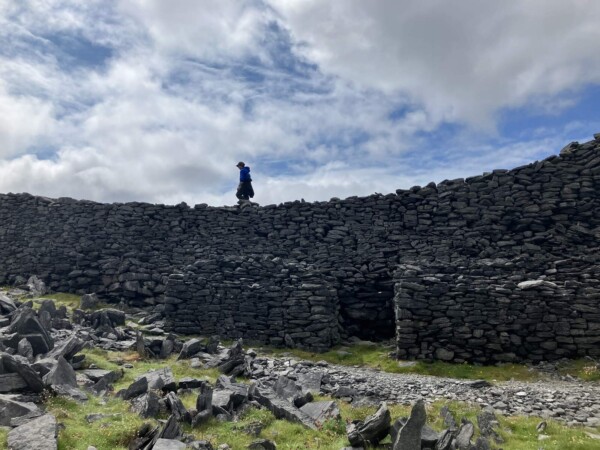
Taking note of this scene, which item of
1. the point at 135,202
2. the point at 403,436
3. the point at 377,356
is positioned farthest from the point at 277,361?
the point at 135,202

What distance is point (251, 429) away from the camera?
34.6 feet

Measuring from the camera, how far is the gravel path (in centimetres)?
1246

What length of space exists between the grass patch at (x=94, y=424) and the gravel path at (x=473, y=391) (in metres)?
5.27

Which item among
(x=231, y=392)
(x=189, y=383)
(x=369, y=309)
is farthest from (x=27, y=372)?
(x=369, y=309)

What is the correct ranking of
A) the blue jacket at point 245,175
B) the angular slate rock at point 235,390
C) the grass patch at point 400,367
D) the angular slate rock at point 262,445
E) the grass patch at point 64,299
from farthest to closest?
the blue jacket at point 245,175
the grass patch at point 64,299
the grass patch at point 400,367
the angular slate rock at point 235,390
the angular slate rock at point 262,445

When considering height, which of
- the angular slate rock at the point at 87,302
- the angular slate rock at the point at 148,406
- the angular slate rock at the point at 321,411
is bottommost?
the angular slate rock at the point at 321,411

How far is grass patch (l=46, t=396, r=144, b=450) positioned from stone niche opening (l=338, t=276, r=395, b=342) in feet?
40.5

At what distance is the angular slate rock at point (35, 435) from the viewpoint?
28.3ft

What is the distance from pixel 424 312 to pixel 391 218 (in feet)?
22.8

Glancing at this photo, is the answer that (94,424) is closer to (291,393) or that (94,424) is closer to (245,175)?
(291,393)

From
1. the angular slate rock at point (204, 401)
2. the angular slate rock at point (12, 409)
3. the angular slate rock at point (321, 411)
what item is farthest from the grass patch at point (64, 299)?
the angular slate rock at point (321, 411)

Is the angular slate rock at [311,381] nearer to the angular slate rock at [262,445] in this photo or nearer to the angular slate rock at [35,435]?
the angular slate rock at [262,445]

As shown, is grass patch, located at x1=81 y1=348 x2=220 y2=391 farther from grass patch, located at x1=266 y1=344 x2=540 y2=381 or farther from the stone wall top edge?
the stone wall top edge

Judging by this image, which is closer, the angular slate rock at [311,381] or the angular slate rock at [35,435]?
the angular slate rock at [35,435]
